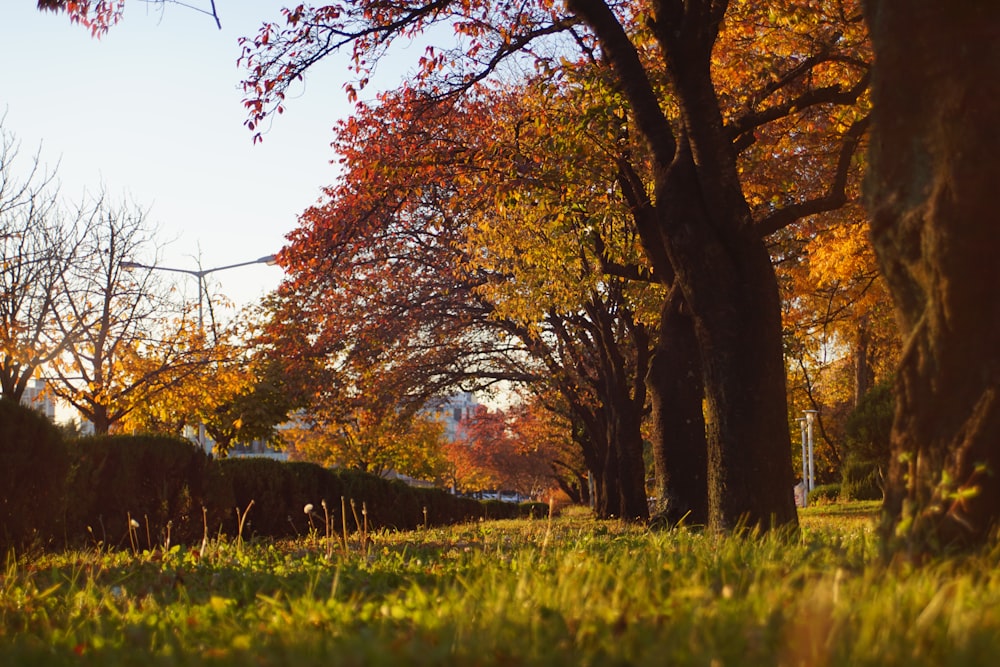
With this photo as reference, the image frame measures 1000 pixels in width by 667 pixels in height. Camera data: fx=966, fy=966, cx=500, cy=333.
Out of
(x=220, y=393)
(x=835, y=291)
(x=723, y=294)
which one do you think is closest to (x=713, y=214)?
(x=723, y=294)

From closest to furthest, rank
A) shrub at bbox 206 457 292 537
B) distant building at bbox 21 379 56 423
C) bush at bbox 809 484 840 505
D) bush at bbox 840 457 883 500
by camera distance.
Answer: distant building at bbox 21 379 56 423 → shrub at bbox 206 457 292 537 → bush at bbox 840 457 883 500 → bush at bbox 809 484 840 505

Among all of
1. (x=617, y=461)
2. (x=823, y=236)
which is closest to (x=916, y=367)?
(x=823, y=236)

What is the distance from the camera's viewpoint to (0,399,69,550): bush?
986 centimetres

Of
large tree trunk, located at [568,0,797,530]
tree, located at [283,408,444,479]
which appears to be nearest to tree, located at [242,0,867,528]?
large tree trunk, located at [568,0,797,530]

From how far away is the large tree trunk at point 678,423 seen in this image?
12367 mm

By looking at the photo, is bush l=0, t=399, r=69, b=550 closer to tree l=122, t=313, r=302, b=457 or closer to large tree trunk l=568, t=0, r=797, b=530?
large tree trunk l=568, t=0, r=797, b=530

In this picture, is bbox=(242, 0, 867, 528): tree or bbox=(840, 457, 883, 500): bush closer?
bbox=(242, 0, 867, 528): tree

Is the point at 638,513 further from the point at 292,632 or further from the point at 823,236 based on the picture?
the point at 292,632

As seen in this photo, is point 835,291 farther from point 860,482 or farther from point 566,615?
point 566,615

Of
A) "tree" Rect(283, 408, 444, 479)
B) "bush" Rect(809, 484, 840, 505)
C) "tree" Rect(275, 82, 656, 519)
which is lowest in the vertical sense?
"bush" Rect(809, 484, 840, 505)

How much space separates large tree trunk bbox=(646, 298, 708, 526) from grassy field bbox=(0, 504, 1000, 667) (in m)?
6.25

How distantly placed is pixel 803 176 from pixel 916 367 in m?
12.8

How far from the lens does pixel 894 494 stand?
489 cm

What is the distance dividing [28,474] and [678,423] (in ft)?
26.0
